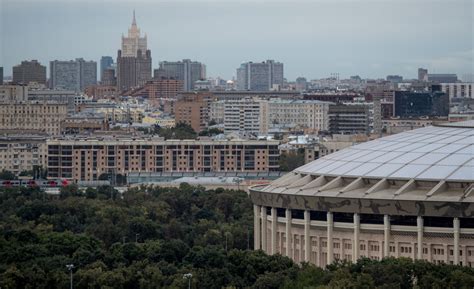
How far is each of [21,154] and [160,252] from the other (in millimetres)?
73777

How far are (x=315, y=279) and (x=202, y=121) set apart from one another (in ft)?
451

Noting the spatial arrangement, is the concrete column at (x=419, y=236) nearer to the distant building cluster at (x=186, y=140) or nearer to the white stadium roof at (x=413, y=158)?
the white stadium roof at (x=413, y=158)

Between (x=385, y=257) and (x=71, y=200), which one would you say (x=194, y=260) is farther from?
(x=71, y=200)

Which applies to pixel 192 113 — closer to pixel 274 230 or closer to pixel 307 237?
pixel 274 230

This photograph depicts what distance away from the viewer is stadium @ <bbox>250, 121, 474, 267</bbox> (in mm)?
55406

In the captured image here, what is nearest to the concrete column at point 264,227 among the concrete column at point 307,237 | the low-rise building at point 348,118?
the concrete column at point 307,237

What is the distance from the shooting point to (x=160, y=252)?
206 feet

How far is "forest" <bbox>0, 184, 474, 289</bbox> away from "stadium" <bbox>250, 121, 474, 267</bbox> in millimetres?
1407

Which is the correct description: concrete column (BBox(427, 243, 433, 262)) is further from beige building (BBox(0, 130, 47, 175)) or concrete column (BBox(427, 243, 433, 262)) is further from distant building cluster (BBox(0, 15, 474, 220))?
beige building (BBox(0, 130, 47, 175))

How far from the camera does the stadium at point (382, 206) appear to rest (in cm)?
5541

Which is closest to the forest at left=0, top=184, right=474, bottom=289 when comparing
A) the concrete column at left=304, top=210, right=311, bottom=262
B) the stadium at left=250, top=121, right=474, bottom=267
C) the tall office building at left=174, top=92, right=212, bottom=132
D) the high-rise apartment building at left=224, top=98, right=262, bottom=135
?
the concrete column at left=304, top=210, right=311, bottom=262

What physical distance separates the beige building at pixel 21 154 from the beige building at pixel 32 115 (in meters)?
31.5

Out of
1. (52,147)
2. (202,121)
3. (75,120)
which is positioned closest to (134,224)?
(52,147)

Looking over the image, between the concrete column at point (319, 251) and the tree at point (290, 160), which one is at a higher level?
the concrete column at point (319, 251)
